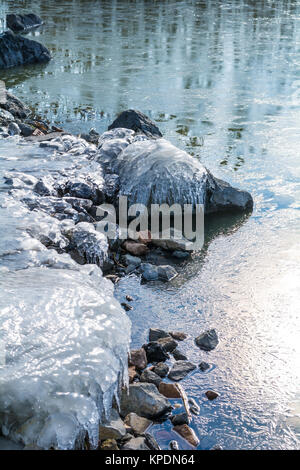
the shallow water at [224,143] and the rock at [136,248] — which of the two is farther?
the rock at [136,248]

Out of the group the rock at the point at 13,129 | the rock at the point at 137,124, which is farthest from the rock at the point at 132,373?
the rock at the point at 13,129

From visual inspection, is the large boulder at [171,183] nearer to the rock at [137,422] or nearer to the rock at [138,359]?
the rock at [138,359]

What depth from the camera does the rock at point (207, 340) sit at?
3.65 meters

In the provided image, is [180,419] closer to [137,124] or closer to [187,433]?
[187,433]

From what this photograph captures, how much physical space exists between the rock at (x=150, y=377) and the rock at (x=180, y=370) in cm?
10

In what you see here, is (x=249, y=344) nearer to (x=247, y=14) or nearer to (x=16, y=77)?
(x=16, y=77)

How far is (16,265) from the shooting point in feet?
13.3

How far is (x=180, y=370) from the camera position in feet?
11.2

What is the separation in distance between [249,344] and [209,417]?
2.47 ft

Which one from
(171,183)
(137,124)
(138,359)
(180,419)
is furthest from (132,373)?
(137,124)

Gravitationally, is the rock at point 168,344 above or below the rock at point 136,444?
below

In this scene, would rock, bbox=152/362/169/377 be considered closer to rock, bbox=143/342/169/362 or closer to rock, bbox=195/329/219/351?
rock, bbox=143/342/169/362

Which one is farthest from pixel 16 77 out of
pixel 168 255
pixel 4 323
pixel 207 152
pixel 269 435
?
pixel 269 435

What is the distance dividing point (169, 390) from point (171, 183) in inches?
107
